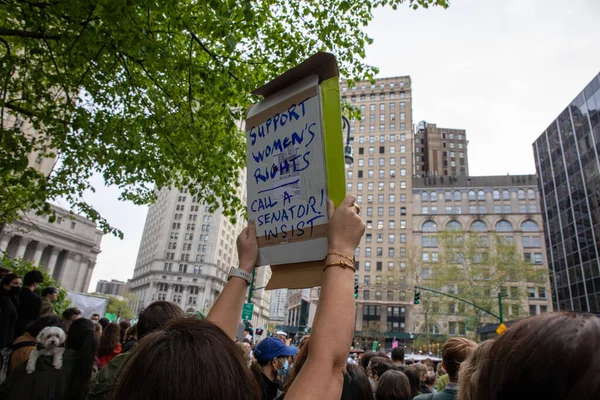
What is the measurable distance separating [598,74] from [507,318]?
26.2m

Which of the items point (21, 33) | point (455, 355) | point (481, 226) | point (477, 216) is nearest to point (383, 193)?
point (477, 216)

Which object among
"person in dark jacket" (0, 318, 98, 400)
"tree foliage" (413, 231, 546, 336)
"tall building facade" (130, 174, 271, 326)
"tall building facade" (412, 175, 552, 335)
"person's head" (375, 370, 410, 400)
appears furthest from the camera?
"tall building facade" (130, 174, 271, 326)

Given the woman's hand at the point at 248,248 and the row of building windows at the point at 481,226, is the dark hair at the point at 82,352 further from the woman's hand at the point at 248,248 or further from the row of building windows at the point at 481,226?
Result: the row of building windows at the point at 481,226

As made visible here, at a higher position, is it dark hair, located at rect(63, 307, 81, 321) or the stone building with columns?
the stone building with columns

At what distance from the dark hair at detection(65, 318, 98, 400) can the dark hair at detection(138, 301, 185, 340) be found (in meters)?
1.20

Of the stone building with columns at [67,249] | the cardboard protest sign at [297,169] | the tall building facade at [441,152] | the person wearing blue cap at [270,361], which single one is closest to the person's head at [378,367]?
the person wearing blue cap at [270,361]

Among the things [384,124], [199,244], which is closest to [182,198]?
[199,244]

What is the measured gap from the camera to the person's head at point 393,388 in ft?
14.2

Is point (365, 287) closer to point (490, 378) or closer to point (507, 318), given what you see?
point (507, 318)

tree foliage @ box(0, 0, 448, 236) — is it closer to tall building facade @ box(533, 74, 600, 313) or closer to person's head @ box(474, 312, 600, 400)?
person's head @ box(474, 312, 600, 400)

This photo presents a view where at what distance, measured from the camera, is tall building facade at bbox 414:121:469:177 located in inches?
3853

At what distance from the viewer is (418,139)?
4067 inches

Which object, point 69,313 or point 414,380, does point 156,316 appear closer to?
point 414,380

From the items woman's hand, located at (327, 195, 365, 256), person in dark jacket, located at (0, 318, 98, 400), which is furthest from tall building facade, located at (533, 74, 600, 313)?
woman's hand, located at (327, 195, 365, 256)
